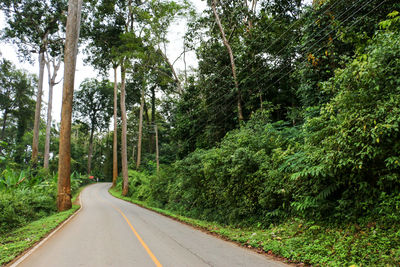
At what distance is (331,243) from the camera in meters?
5.24

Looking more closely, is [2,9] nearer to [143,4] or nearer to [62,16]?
[62,16]

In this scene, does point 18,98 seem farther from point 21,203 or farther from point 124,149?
point 21,203

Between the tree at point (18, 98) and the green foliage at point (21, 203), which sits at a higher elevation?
the tree at point (18, 98)

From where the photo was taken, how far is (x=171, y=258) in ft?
17.9

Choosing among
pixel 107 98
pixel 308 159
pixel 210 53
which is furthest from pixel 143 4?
pixel 107 98

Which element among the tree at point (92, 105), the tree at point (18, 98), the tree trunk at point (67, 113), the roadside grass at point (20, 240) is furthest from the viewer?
the tree at point (92, 105)

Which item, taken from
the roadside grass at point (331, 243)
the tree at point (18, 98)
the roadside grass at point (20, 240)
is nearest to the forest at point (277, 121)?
the roadside grass at point (331, 243)

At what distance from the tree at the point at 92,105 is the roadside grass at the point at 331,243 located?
2121 inches

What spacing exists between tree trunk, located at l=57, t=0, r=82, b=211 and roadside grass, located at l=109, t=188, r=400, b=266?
38.4ft

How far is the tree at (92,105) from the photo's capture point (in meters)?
55.4

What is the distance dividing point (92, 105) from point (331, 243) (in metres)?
60.4

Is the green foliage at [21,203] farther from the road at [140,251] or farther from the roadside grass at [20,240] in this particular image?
the road at [140,251]

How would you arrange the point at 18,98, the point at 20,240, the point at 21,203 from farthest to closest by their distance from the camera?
the point at 18,98
the point at 21,203
the point at 20,240

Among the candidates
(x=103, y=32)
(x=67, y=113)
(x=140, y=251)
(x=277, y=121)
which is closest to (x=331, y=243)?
(x=140, y=251)
